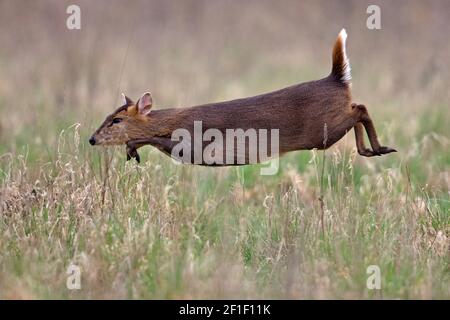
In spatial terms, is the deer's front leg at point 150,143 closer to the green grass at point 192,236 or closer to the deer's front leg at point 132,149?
the deer's front leg at point 132,149

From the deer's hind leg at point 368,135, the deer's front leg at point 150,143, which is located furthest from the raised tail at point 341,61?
the deer's front leg at point 150,143

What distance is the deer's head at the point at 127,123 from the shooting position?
7027mm

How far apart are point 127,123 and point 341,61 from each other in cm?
159

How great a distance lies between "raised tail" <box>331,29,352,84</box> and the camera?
22.8 ft

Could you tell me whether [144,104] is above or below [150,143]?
above

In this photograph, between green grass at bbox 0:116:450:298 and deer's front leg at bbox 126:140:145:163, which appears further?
deer's front leg at bbox 126:140:145:163

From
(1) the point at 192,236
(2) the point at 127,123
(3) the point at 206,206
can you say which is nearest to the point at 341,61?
(3) the point at 206,206

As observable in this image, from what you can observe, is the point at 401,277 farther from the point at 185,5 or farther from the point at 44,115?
the point at 185,5

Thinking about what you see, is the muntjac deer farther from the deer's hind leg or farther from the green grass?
the green grass

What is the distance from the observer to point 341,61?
6.98m

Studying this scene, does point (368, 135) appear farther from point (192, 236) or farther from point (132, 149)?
point (132, 149)

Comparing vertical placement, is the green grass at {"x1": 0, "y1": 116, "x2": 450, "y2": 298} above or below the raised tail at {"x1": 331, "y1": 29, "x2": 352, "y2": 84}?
below

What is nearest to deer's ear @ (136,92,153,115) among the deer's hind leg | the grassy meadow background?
the grassy meadow background

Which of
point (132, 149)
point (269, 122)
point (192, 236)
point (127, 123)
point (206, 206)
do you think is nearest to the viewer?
point (192, 236)
